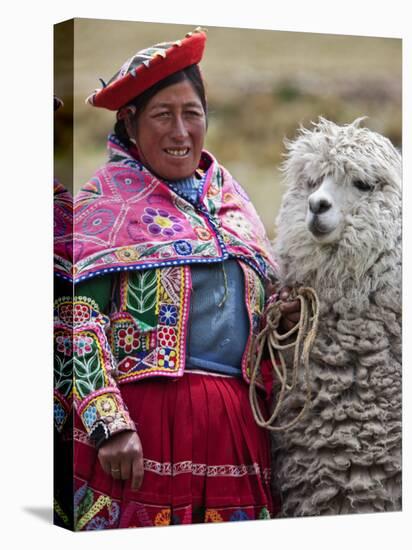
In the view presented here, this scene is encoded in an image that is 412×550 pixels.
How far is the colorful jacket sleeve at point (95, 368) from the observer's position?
629 centimetres

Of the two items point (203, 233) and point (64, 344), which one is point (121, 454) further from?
point (203, 233)

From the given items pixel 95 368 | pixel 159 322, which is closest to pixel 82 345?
pixel 95 368

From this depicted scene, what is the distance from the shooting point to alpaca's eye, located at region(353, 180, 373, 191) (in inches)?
263

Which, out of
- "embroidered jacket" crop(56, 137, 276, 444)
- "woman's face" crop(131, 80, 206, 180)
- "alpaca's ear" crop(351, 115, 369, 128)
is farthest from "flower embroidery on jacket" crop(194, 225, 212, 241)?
"alpaca's ear" crop(351, 115, 369, 128)

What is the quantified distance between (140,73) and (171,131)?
12.1 inches

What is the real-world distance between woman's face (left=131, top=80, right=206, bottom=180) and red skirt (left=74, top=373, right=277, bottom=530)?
0.99m

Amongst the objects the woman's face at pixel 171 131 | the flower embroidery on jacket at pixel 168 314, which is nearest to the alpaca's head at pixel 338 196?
the woman's face at pixel 171 131

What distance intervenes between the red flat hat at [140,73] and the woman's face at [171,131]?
0.09m

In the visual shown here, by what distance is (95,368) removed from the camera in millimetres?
6324

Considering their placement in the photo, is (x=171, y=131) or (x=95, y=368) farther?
(x=171, y=131)

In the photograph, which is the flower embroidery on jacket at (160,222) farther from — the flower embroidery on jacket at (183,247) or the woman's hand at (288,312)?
the woman's hand at (288,312)

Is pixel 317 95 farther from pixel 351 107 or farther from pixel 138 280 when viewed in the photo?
pixel 138 280

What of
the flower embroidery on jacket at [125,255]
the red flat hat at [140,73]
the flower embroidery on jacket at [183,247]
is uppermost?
the red flat hat at [140,73]

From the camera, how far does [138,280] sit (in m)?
6.42
